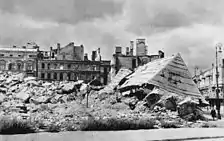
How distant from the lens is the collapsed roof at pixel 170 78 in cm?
2691

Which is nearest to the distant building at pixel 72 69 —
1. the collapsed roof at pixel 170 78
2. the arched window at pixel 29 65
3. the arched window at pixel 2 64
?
the arched window at pixel 29 65

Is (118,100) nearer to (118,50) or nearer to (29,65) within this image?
(118,50)

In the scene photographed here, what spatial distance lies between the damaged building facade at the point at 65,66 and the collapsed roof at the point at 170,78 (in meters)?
25.9

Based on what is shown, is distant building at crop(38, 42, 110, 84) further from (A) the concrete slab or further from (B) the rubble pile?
(A) the concrete slab

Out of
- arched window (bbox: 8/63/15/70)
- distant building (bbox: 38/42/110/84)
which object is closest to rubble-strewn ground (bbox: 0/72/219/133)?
distant building (bbox: 38/42/110/84)

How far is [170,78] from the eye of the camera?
2728 centimetres

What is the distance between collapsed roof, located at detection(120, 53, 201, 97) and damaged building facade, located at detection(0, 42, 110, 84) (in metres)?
25.9

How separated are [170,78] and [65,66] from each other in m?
30.8

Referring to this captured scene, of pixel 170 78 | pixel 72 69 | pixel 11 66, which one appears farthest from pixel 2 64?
pixel 170 78

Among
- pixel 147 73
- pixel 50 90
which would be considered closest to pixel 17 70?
pixel 50 90

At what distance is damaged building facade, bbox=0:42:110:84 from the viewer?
178 ft

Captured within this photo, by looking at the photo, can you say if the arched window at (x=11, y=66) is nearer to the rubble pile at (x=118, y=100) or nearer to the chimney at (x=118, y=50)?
the rubble pile at (x=118, y=100)

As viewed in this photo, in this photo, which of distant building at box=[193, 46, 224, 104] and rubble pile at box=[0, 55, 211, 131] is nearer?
rubble pile at box=[0, 55, 211, 131]

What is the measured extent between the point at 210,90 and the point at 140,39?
1860cm
